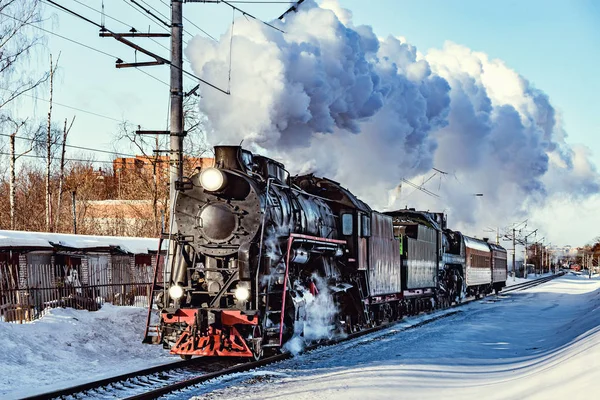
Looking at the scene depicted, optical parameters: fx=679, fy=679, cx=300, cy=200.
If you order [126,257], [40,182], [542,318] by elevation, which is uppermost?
[40,182]

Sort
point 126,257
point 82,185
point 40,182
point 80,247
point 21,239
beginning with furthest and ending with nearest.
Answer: point 82,185, point 40,182, point 126,257, point 80,247, point 21,239

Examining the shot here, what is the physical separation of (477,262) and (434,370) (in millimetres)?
25602

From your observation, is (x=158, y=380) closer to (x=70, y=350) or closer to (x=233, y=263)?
(x=233, y=263)

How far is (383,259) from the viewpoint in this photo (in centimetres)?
1823

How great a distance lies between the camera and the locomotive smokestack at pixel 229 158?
12.2 meters

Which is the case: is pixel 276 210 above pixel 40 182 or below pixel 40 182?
below

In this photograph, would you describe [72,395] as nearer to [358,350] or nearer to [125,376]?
[125,376]

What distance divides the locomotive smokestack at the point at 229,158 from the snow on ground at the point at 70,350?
3.73m

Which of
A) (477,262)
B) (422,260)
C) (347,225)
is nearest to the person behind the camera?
(347,225)

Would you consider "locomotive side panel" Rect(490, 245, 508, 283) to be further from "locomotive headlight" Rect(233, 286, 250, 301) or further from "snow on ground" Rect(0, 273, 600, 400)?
"locomotive headlight" Rect(233, 286, 250, 301)

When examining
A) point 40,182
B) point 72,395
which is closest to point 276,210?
point 72,395

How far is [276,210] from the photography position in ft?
40.1

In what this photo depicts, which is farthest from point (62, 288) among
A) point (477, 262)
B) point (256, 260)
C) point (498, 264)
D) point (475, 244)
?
point (498, 264)

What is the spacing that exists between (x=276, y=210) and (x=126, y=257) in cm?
1595
